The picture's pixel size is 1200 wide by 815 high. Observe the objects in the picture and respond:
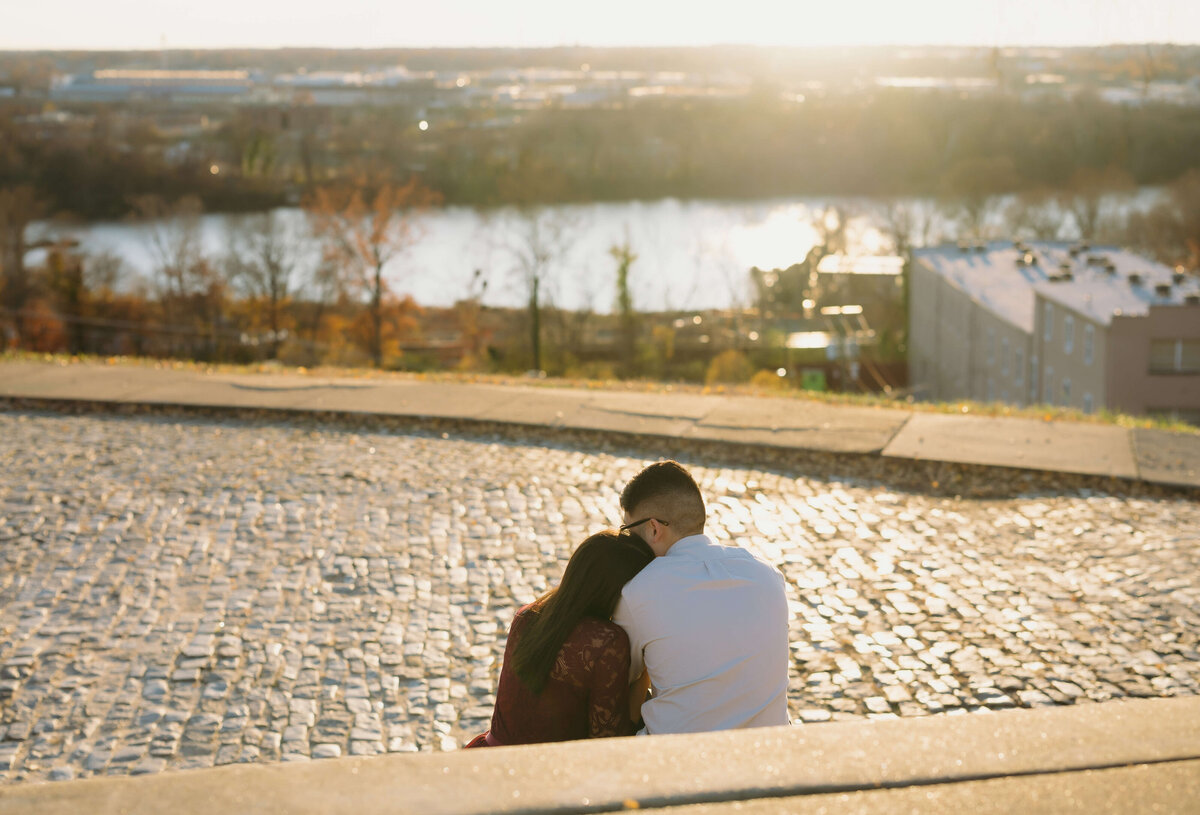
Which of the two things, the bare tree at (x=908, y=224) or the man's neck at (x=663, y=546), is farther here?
the bare tree at (x=908, y=224)

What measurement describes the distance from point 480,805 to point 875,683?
254 cm

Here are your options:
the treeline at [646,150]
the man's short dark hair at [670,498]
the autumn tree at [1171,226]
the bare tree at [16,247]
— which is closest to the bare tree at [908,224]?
the treeline at [646,150]

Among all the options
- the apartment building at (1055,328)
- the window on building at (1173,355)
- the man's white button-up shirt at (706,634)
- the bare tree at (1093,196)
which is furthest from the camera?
the bare tree at (1093,196)

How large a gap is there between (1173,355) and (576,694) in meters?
41.1

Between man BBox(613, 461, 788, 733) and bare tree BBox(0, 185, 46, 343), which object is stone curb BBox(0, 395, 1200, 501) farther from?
bare tree BBox(0, 185, 46, 343)

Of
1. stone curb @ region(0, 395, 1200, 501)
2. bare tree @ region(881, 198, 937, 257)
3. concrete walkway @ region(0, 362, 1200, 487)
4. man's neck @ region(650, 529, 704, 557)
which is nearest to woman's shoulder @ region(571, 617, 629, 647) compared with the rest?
man's neck @ region(650, 529, 704, 557)

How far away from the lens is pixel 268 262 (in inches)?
2005

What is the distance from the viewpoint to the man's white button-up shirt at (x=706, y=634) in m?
2.88

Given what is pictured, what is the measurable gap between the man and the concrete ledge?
0.18 m

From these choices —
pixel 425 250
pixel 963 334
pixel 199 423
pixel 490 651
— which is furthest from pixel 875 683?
pixel 425 250

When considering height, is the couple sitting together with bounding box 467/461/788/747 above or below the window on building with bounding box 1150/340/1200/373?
above

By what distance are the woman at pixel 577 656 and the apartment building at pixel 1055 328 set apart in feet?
124

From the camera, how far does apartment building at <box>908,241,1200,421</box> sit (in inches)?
1512

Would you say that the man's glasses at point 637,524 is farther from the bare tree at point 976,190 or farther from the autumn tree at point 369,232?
the bare tree at point 976,190
